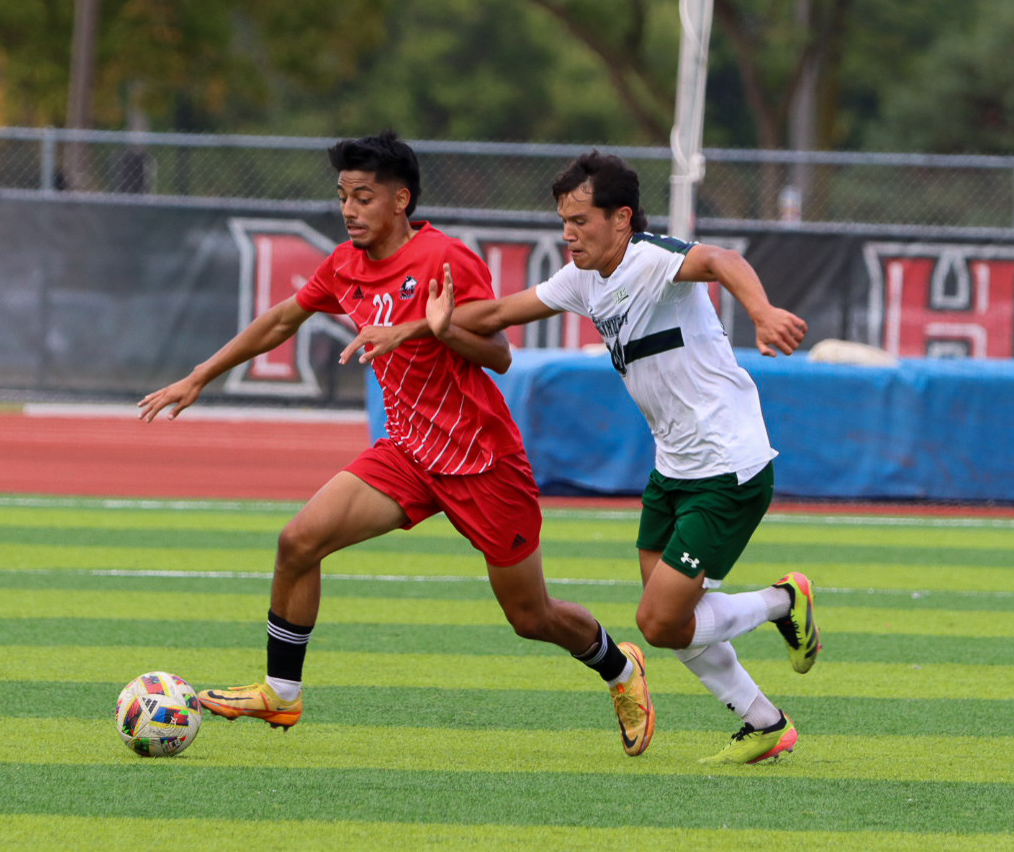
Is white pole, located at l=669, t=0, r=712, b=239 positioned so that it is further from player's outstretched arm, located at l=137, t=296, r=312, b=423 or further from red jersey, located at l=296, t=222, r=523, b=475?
red jersey, located at l=296, t=222, r=523, b=475

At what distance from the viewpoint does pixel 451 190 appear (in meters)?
25.5

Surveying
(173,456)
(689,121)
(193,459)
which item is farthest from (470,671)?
(173,456)

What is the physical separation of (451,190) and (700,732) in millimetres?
19870

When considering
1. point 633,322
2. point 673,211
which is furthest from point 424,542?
point 633,322

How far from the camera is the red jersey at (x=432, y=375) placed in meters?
5.78

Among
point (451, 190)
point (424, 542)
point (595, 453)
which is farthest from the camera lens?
point (451, 190)

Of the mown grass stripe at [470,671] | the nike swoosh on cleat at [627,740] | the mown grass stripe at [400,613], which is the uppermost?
the nike swoosh on cleat at [627,740]

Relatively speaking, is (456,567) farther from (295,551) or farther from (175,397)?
(295,551)

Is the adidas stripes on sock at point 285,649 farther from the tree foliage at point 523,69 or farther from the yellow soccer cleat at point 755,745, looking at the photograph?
the tree foliage at point 523,69

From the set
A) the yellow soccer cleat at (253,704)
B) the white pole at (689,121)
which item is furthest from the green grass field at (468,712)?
the white pole at (689,121)

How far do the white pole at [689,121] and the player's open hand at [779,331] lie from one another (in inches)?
399

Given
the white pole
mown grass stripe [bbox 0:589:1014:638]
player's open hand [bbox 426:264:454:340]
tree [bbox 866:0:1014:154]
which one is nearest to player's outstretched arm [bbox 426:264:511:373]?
player's open hand [bbox 426:264:454:340]

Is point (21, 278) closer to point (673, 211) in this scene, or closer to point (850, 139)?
point (673, 211)

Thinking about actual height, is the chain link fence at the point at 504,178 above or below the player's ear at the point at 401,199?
below
